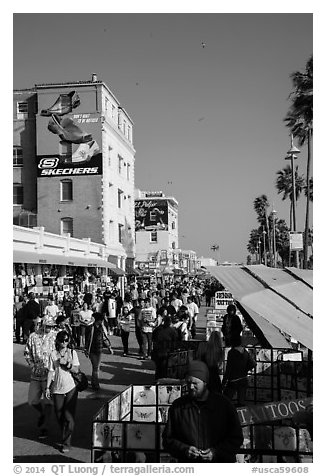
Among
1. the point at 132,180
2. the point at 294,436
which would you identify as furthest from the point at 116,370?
the point at 132,180

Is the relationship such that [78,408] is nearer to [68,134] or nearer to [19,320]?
[19,320]

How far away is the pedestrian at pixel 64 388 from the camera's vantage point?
7.80 metres

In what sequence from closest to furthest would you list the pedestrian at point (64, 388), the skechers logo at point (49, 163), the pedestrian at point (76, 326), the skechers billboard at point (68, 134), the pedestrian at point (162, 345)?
1. the pedestrian at point (64, 388)
2. the pedestrian at point (162, 345)
3. the pedestrian at point (76, 326)
4. the skechers billboard at point (68, 134)
5. the skechers logo at point (49, 163)

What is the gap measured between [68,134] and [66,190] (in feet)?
14.3

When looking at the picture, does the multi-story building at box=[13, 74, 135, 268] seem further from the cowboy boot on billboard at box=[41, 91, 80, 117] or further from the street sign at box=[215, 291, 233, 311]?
the street sign at box=[215, 291, 233, 311]

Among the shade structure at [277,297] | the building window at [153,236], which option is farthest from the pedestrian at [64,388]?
the building window at [153,236]

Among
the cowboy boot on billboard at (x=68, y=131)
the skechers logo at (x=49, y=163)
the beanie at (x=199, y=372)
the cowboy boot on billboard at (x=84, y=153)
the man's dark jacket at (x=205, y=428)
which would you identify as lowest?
the man's dark jacket at (x=205, y=428)

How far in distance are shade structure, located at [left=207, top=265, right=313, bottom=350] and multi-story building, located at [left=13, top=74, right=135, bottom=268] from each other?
35518 mm

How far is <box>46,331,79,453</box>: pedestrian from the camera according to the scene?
7.80m

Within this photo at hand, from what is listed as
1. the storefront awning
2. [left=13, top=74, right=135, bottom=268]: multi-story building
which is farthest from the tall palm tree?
the storefront awning

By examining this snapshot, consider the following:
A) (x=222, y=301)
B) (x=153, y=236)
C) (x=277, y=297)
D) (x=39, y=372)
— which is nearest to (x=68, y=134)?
(x=222, y=301)

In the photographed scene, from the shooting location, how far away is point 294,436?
630 cm

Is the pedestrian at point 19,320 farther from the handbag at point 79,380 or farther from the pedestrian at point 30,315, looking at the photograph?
the handbag at point 79,380
